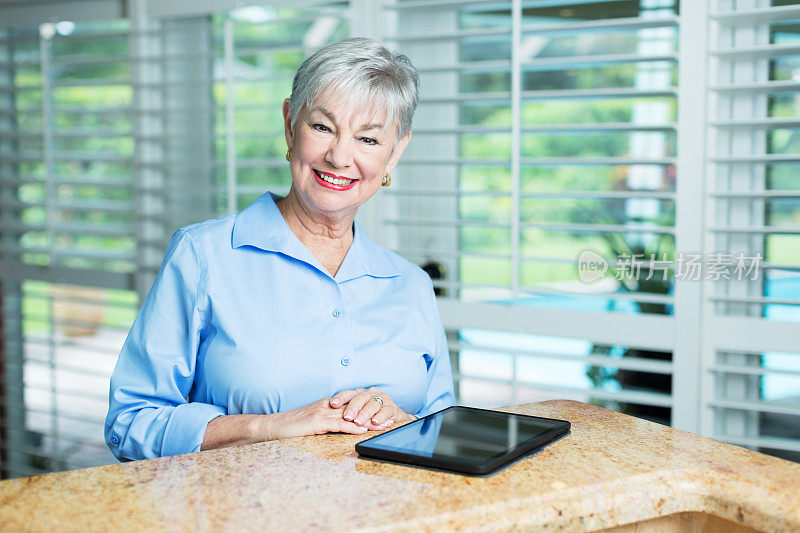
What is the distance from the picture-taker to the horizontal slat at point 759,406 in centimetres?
192

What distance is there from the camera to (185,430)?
1435mm

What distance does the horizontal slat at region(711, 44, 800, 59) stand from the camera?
184cm

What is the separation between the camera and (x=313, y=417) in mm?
1327

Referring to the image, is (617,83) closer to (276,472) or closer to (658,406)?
(658,406)

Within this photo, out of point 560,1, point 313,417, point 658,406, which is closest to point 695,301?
point 658,406

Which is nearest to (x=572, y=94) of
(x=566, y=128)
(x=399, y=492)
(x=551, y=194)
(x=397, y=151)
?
(x=566, y=128)

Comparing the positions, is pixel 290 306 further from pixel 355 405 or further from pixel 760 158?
pixel 760 158

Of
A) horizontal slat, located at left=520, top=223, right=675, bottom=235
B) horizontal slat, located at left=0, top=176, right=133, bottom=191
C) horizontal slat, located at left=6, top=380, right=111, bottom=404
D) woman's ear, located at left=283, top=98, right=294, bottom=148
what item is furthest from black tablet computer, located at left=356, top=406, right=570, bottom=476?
horizontal slat, located at left=6, top=380, right=111, bottom=404

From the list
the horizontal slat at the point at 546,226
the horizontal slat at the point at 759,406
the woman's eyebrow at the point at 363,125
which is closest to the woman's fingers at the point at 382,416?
the woman's eyebrow at the point at 363,125

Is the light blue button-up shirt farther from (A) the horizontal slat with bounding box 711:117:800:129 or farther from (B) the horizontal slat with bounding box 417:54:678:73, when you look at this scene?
(A) the horizontal slat with bounding box 711:117:800:129

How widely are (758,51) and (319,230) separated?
108cm

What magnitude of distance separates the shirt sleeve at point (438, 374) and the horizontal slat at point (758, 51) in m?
0.89

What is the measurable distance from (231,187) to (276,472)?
166 cm

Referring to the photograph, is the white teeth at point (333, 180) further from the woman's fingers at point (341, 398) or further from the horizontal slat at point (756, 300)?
the horizontal slat at point (756, 300)
